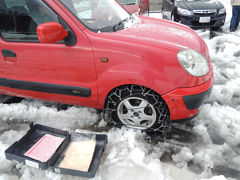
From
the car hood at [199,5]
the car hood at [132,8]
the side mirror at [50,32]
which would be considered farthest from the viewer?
the car hood at [199,5]

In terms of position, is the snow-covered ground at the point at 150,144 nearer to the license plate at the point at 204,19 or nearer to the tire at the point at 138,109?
the tire at the point at 138,109

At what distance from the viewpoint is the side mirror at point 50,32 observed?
183 centimetres

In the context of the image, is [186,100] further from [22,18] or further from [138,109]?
[22,18]

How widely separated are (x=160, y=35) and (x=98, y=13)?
764 mm

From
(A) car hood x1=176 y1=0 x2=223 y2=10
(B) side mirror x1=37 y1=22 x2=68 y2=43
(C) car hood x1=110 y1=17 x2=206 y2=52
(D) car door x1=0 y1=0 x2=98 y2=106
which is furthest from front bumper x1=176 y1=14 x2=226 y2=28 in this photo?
(B) side mirror x1=37 y1=22 x2=68 y2=43

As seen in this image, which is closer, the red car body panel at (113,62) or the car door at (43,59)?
the red car body panel at (113,62)

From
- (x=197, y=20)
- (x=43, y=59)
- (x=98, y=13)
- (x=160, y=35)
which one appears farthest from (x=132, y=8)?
(x=43, y=59)

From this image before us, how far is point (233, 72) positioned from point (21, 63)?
10.6 feet

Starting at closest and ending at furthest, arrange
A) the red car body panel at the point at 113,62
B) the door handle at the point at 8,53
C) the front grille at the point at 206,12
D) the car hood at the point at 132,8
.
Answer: the red car body panel at the point at 113,62 → the door handle at the point at 8,53 → the car hood at the point at 132,8 → the front grille at the point at 206,12

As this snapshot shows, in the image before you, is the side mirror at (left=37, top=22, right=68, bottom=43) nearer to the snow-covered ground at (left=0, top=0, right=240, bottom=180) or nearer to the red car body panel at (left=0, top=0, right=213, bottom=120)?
the red car body panel at (left=0, top=0, right=213, bottom=120)

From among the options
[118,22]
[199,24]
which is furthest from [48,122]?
[199,24]

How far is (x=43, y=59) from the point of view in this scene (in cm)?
222

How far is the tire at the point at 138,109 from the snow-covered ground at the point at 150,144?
12 centimetres

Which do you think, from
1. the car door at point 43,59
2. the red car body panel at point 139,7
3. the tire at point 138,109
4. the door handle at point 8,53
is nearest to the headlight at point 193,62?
the tire at point 138,109
